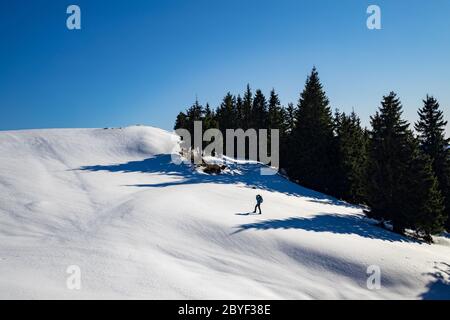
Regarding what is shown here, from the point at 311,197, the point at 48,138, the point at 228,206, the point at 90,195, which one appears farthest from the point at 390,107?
the point at 48,138

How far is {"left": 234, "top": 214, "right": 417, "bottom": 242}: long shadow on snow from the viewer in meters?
19.9

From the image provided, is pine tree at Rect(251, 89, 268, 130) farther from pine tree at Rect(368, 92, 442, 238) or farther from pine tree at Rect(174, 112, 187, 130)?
pine tree at Rect(368, 92, 442, 238)

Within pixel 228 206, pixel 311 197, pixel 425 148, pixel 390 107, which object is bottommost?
pixel 311 197

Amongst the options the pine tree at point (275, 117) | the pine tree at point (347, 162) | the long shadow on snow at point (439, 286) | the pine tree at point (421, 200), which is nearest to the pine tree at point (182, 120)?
the pine tree at point (275, 117)

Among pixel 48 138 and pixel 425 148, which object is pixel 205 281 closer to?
pixel 425 148

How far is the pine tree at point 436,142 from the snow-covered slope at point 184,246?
40.0 ft

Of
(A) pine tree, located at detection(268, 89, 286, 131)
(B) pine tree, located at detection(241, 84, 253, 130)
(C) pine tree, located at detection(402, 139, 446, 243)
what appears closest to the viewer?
(C) pine tree, located at detection(402, 139, 446, 243)

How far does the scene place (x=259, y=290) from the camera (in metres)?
12.6

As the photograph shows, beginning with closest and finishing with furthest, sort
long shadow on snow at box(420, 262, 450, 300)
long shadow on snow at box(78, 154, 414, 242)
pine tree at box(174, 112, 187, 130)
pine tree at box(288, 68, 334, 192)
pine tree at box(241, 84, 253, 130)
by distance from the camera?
long shadow on snow at box(420, 262, 450, 300) < long shadow on snow at box(78, 154, 414, 242) < pine tree at box(288, 68, 334, 192) < pine tree at box(174, 112, 187, 130) < pine tree at box(241, 84, 253, 130)

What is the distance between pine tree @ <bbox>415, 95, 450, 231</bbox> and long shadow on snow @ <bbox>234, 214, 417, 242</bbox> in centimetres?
1756

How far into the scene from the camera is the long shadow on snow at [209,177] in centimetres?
3453

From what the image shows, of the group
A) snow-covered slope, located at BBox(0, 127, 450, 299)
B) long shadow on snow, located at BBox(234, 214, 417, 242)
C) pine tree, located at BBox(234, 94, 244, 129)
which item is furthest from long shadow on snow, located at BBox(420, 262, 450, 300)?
pine tree, located at BBox(234, 94, 244, 129)

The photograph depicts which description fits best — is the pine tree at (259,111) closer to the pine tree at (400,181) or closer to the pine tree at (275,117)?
the pine tree at (275,117)

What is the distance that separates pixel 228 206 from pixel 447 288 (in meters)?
14.1
